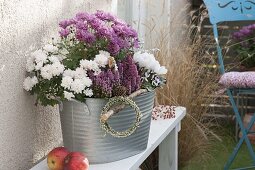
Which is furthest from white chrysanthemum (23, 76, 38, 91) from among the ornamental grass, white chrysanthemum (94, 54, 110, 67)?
the ornamental grass

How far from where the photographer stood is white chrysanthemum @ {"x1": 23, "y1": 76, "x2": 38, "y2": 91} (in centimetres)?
182

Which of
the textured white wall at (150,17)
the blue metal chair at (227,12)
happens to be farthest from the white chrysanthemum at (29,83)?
the blue metal chair at (227,12)

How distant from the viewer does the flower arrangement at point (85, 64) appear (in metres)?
1.77

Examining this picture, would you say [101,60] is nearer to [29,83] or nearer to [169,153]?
[29,83]

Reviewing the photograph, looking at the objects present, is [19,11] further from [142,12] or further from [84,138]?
[142,12]

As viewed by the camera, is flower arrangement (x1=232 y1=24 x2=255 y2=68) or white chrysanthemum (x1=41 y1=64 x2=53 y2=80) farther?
flower arrangement (x1=232 y1=24 x2=255 y2=68)

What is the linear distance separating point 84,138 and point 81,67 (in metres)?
0.23

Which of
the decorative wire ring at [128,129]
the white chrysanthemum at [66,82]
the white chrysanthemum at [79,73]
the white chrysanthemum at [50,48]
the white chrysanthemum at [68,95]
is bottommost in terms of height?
the decorative wire ring at [128,129]

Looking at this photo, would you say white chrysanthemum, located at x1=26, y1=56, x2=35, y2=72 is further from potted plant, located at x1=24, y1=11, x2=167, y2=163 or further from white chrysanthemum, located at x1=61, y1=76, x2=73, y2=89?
white chrysanthemum, located at x1=61, y1=76, x2=73, y2=89

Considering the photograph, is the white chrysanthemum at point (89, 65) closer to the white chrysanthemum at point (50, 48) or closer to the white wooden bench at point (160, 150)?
the white chrysanthemum at point (50, 48)

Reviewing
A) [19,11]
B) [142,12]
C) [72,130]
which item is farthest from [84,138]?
[142,12]

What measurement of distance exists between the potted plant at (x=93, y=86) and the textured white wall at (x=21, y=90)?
59 millimetres

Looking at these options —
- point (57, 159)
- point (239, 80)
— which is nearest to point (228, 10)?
point (239, 80)

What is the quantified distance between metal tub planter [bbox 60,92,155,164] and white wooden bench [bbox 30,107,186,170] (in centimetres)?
3
